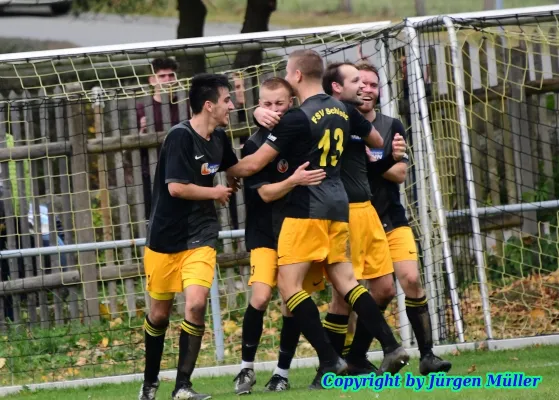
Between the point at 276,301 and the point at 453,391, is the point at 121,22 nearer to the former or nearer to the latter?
the point at 276,301

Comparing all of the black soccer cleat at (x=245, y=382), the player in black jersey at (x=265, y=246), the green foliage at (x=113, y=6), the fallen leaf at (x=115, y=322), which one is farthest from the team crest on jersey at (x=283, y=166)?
the green foliage at (x=113, y=6)

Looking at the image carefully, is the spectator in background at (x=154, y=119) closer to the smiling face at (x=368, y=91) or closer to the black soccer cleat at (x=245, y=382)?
the smiling face at (x=368, y=91)

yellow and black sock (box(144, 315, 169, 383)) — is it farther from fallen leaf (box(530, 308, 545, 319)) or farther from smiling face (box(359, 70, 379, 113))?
fallen leaf (box(530, 308, 545, 319))

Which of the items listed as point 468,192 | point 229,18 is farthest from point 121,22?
point 468,192

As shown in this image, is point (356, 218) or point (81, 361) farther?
point (81, 361)

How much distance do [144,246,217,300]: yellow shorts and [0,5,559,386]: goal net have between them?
250 cm

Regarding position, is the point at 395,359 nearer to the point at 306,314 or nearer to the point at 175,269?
the point at 306,314

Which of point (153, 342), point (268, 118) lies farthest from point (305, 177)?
point (153, 342)

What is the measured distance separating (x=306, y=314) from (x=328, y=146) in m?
1.18

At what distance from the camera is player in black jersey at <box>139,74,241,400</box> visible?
8461 mm

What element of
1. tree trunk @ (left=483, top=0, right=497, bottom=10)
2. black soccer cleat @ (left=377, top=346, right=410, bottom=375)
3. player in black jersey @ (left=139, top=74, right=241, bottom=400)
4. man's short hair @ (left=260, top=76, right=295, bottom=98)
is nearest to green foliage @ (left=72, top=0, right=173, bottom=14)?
tree trunk @ (left=483, top=0, right=497, bottom=10)

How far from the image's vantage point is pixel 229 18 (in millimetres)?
21578

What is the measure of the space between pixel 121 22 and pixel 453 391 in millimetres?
16230

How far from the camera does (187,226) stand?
8.58 meters
